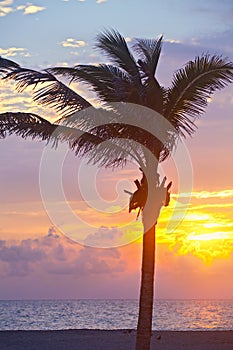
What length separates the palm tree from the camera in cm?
1956

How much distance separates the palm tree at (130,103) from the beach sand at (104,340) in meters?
Answer: 7.60

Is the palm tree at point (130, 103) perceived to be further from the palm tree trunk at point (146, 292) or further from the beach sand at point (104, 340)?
the beach sand at point (104, 340)

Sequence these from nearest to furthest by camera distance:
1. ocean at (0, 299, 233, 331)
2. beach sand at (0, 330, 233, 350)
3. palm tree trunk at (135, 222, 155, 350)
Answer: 1. palm tree trunk at (135, 222, 155, 350)
2. beach sand at (0, 330, 233, 350)
3. ocean at (0, 299, 233, 331)

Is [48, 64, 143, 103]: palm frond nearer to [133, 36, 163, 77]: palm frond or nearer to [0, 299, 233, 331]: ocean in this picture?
[133, 36, 163, 77]: palm frond

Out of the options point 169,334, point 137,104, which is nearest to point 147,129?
point 137,104

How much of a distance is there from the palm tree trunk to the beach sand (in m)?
6.49

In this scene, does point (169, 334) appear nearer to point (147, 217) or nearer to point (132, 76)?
point (147, 217)

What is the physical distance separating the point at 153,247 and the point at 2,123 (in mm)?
4922

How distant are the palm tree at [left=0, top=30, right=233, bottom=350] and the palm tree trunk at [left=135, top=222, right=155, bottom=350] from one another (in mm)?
25

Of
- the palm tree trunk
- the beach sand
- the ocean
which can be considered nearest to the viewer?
the palm tree trunk

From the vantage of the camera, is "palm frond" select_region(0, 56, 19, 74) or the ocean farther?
the ocean

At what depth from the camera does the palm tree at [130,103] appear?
19.6 meters

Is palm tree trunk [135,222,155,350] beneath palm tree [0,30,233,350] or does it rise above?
beneath

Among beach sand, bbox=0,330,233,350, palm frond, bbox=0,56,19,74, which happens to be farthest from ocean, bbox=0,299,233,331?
palm frond, bbox=0,56,19,74
